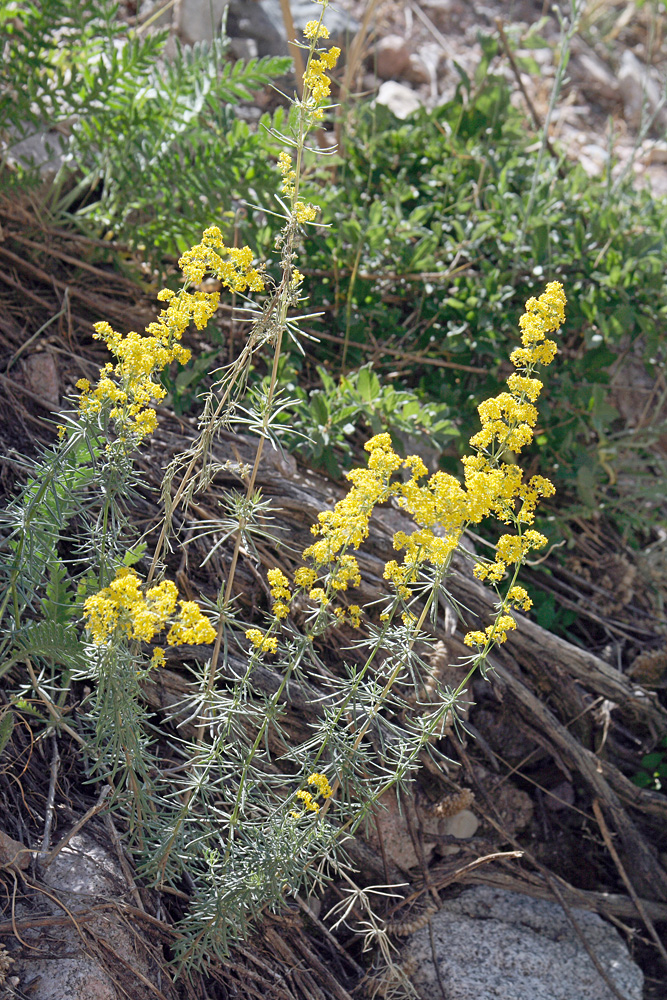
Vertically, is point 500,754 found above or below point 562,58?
below

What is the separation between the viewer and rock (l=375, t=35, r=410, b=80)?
4836 mm

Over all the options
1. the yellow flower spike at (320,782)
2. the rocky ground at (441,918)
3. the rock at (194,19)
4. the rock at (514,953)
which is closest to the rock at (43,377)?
the rocky ground at (441,918)

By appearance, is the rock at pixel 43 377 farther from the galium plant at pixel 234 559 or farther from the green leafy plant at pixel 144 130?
the galium plant at pixel 234 559

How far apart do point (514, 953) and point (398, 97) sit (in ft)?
13.8

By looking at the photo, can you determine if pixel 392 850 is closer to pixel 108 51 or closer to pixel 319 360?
pixel 319 360

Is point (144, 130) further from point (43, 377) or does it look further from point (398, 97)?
point (398, 97)

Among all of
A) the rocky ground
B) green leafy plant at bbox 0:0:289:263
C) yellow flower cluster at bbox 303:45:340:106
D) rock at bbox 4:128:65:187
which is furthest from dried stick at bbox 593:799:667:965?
rock at bbox 4:128:65:187

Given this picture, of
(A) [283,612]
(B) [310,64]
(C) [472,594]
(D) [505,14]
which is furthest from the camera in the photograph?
(D) [505,14]

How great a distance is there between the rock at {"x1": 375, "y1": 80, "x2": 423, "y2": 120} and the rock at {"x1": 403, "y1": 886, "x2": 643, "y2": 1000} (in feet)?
12.5

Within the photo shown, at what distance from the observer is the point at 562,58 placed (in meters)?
3.00

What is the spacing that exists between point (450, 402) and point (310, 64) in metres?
1.55

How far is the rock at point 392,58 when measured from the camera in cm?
484

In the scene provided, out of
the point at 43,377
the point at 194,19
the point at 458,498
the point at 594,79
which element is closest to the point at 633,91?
the point at 594,79

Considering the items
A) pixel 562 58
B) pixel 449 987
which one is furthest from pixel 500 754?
pixel 562 58
